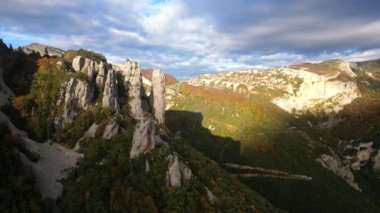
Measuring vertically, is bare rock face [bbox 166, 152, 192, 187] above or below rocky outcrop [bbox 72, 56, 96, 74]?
below

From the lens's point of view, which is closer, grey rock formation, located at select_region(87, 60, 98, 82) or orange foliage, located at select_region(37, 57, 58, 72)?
grey rock formation, located at select_region(87, 60, 98, 82)

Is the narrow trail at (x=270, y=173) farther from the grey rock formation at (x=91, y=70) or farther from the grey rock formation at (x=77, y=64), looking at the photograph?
the grey rock formation at (x=77, y=64)

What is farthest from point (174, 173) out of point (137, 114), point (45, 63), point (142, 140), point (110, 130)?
point (45, 63)

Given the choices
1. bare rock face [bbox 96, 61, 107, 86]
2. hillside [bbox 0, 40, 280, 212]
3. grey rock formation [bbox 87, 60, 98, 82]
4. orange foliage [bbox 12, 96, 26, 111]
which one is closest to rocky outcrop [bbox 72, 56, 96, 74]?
grey rock formation [bbox 87, 60, 98, 82]

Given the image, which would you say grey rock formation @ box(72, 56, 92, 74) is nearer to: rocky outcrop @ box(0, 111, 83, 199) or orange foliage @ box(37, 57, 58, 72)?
orange foliage @ box(37, 57, 58, 72)

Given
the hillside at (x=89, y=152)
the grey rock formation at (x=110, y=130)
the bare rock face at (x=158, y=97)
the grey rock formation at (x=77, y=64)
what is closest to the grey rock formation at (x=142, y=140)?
the hillside at (x=89, y=152)

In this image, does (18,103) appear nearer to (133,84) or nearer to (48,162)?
(48,162)

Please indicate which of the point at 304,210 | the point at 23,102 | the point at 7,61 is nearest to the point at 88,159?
the point at 23,102
